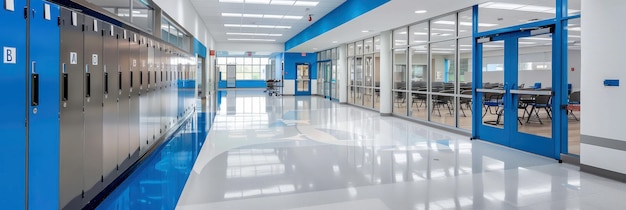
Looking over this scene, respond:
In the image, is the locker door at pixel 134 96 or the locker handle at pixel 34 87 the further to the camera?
the locker door at pixel 134 96

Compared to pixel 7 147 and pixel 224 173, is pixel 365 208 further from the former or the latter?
pixel 7 147

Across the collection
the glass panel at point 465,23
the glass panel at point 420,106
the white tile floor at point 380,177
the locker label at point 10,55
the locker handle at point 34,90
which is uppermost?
the glass panel at point 465,23

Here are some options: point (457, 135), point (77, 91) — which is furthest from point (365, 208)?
point (457, 135)

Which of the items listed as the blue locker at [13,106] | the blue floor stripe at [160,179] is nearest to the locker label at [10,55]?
the blue locker at [13,106]

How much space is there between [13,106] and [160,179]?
237 centimetres

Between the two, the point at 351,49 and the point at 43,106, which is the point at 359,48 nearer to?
the point at 351,49

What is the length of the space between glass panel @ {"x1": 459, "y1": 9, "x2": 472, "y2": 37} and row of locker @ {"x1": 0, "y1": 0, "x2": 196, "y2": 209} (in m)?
6.22

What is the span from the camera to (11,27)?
2.28 meters

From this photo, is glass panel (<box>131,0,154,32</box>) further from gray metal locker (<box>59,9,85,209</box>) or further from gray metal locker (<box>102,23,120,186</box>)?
gray metal locker (<box>59,9,85,209</box>)

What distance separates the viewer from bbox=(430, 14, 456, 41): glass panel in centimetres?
876

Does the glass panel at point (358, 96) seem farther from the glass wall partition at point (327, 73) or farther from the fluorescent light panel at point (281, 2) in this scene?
the fluorescent light panel at point (281, 2)

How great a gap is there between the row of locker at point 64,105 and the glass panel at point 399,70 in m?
8.13

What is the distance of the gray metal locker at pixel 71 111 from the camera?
3.03 m

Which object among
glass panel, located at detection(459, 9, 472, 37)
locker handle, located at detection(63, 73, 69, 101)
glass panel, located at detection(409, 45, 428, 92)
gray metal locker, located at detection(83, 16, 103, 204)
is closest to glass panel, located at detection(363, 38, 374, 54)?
glass panel, located at detection(409, 45, 428, 92)
